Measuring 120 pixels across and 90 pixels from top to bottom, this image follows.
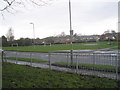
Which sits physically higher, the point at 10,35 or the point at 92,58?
the point at 10,35

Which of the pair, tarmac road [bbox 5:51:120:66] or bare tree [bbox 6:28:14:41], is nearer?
tarmac road [bbox 5:51:120:66]

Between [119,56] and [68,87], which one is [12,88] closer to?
[68,87]

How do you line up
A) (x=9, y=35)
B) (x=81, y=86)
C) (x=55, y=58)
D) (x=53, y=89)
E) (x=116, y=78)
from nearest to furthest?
(x=53, y=89)
(x=81, y=86)
(x=116, y=78)
(x=55, y=58)
(x=9, y=35)

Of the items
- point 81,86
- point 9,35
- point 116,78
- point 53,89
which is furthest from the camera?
point 9,35

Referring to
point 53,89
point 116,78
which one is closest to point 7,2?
point 53,89

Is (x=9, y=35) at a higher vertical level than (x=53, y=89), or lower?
higher

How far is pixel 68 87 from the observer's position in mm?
4645

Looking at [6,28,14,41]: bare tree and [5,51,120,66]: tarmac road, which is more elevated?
[6,28,14,41]: bare tree

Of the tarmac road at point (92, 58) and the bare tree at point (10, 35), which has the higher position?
the bare tree at point (10, 35)

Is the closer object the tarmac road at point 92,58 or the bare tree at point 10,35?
the tarmac road at point 92,58

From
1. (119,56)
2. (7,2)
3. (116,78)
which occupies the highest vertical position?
(7,2)

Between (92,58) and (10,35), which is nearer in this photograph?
(92,58)

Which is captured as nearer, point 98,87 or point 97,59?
point 98,87

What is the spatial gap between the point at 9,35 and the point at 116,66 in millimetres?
52359
